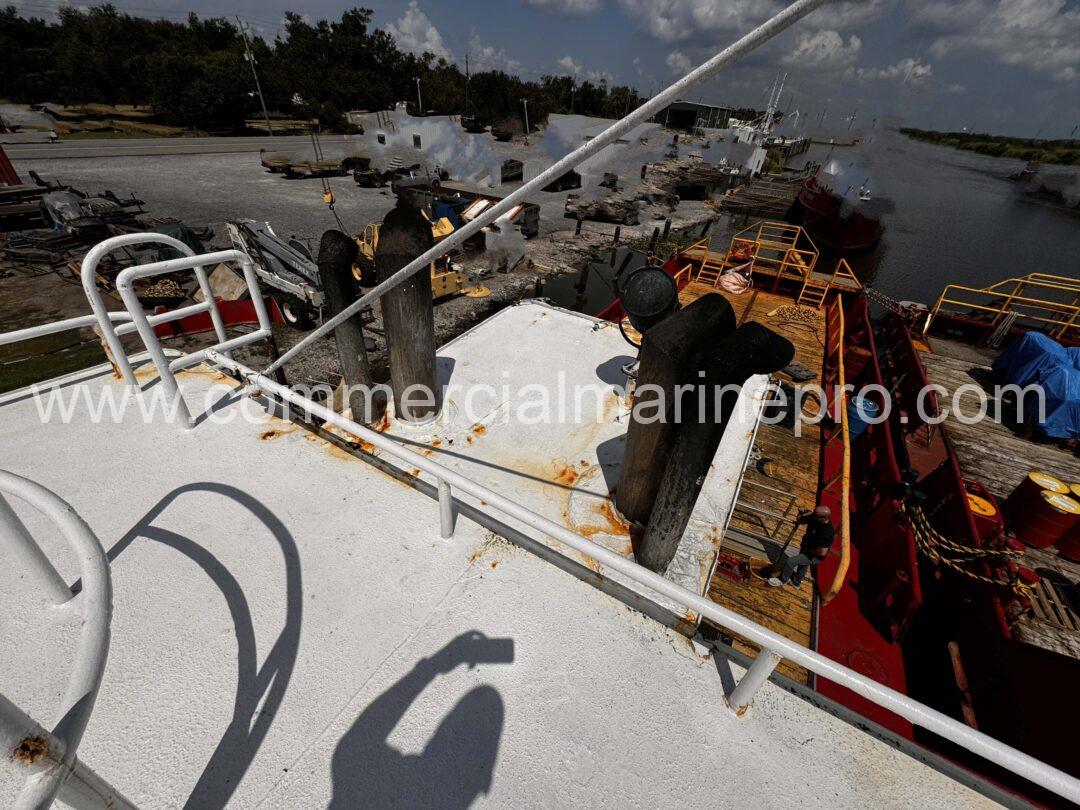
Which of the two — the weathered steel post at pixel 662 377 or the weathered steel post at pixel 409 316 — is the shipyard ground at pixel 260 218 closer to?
the weathered steel post at pixel 409 316

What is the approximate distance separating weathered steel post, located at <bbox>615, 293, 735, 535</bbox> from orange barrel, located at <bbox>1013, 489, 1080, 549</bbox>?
7.18 meters

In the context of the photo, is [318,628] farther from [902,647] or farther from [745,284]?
[745,284]

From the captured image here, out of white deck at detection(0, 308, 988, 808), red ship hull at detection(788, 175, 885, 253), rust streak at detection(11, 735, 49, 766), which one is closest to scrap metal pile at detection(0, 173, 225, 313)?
white deck at detection(0, 308, 988, 808)

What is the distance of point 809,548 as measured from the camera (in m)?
6.55

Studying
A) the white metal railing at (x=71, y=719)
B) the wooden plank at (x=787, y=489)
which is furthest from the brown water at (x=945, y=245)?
the white metal railing at (x=71, y=719)

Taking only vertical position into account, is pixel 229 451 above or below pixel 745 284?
above

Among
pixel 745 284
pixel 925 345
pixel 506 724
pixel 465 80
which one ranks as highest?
pixel 465 80

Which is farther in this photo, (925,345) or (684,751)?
(925,345)

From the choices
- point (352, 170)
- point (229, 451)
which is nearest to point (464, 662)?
point (229, 451)

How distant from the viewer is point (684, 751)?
7.75 feet

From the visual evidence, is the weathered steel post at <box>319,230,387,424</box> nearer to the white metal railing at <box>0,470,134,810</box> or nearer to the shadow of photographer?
the white metal railing at <box>0,470,134,810</box>

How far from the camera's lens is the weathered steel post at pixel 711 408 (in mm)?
3145

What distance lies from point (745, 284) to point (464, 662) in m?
14.5

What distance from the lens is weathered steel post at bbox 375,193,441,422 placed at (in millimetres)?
4559
